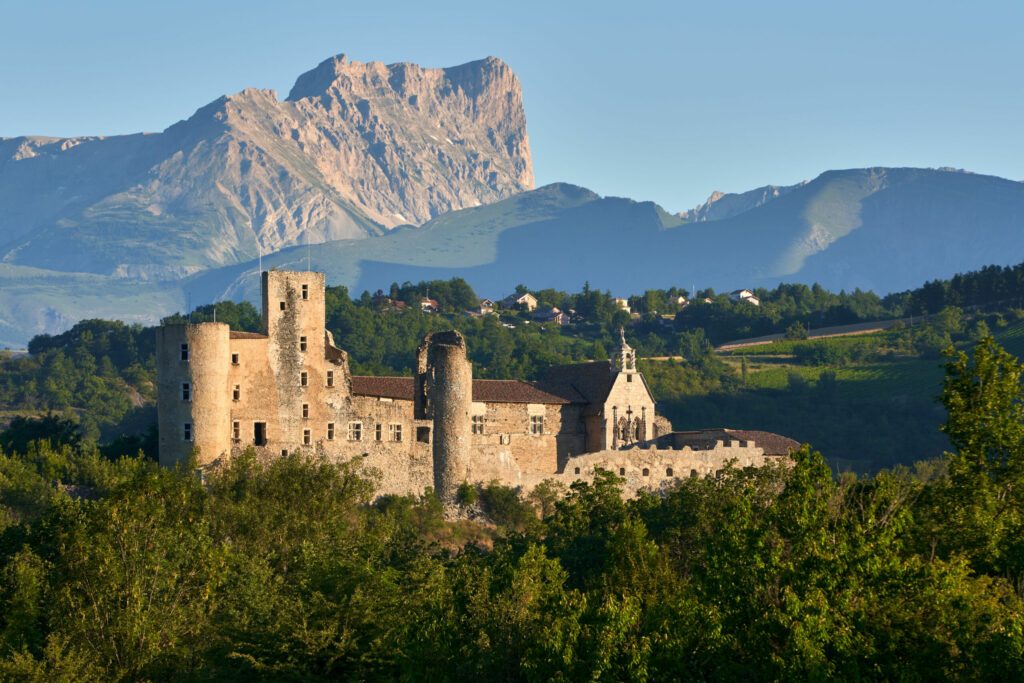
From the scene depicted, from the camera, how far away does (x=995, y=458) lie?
58156mm

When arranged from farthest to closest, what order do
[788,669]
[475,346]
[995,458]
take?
[475,346]
[995,458]
[788,669]

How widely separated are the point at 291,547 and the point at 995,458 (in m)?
28.3

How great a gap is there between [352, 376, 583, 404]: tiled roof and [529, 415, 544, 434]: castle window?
2.90 feet

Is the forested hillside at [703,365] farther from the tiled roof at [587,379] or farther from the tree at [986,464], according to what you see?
the tree at [986,464]

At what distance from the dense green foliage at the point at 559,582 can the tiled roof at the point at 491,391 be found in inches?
372

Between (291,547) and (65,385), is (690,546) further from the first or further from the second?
(65,385)

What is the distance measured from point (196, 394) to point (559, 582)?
103 feet

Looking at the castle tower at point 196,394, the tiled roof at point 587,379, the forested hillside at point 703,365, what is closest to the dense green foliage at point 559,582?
the castle tower at point 196,394

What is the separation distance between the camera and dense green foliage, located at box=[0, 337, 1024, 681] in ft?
148

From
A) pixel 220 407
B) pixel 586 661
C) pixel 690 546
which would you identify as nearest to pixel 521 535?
pixel 690 546

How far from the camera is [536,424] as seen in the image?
95.4 m

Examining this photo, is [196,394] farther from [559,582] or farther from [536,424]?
[559,582]

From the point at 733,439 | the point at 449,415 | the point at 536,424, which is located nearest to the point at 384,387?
the point at 449,415

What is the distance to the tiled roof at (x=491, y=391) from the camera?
90188mm
